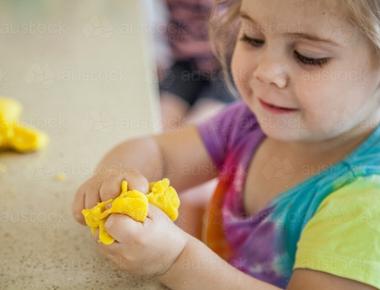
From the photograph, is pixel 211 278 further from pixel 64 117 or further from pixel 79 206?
pixel 64 117

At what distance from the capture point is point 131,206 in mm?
566

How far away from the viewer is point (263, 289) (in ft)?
1.98

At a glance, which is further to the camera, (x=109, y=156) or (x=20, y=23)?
(x=20, y=23)

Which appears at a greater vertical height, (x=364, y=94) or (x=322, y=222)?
(x=364, y=94)

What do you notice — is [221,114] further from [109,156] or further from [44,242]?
[44,242]

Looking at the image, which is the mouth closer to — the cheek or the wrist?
the cheek

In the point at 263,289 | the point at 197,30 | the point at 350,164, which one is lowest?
the point at 263,289

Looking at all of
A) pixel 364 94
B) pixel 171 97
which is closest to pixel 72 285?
pixel 364 94

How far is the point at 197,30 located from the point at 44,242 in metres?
1.08

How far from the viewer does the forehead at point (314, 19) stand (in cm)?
63

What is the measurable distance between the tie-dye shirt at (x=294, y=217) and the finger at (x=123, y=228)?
173mm
